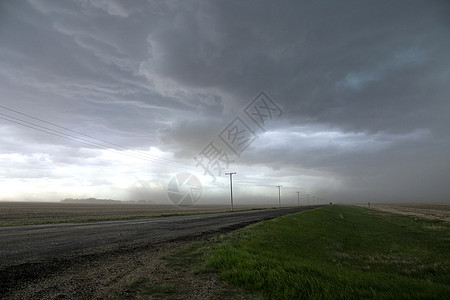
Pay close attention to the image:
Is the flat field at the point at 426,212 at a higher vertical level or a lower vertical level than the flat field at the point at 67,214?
lower

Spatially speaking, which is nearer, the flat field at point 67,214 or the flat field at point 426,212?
the flat field at point 67,214

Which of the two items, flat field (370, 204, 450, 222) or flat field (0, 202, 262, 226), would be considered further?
flat field (370, 204, 450, 222)

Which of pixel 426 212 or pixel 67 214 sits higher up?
pixel 67 214

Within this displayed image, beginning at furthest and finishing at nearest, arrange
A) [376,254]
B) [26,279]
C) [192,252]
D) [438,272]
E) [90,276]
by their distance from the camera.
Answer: [376,254] < [438,272] < [192,252] < [90,276] < [26,279]

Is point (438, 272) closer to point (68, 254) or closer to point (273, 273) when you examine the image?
point (273, 273)

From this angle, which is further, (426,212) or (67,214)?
(426,212)

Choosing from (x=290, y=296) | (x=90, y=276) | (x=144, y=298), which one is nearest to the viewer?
(x=144, y=298)

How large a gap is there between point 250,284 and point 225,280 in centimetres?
69

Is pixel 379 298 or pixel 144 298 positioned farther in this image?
pixel 379 298

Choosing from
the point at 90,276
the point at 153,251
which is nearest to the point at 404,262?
the point at 153,251

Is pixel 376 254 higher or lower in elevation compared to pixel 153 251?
lower

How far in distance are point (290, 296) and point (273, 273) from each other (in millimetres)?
1129

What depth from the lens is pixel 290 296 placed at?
5160mm

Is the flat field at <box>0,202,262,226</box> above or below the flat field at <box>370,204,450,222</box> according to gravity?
above
